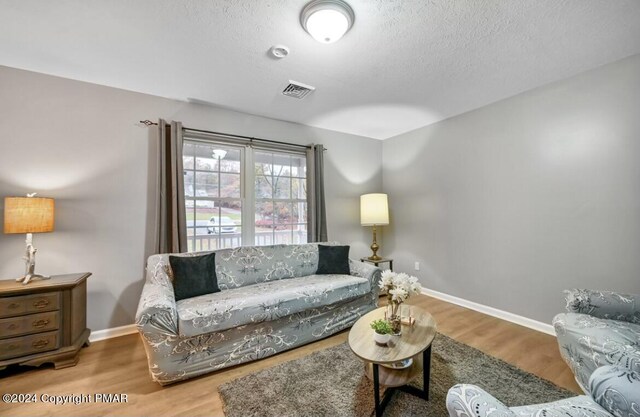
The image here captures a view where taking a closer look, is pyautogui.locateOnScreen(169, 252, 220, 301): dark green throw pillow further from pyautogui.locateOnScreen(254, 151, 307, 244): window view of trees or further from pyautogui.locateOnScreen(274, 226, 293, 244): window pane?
pyautogui.locateOnScreen(274, 226, 293, 244): window pane

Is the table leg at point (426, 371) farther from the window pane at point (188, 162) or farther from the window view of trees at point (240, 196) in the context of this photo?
the window pane at point (188, 162)

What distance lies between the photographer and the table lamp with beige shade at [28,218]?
6.91 ft

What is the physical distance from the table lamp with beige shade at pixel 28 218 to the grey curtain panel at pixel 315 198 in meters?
2.75

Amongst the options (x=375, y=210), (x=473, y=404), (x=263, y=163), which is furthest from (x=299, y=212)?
(x=473, y=404)

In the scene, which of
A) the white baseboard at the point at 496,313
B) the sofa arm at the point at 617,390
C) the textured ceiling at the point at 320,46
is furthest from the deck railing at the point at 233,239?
the sofa arm at the point at 617,390

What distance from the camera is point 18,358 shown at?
2018mm

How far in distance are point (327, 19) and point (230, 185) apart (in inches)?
91.8

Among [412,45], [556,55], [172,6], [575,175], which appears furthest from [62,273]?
[575,175]

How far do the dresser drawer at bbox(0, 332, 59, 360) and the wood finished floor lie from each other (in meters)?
0.19

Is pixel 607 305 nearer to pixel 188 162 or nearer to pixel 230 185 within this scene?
pixel 230 185

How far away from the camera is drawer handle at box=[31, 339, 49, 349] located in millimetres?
2073

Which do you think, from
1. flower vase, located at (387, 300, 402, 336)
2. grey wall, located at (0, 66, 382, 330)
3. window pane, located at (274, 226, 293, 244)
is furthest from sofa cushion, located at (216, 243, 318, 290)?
flower vase, located at (387, 300, 402, 336)

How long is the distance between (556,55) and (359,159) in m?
2.72

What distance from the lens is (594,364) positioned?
1622mm
